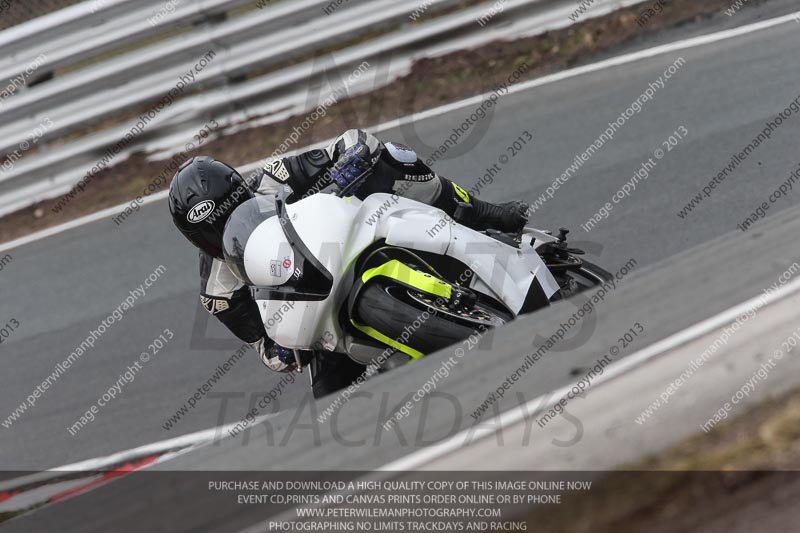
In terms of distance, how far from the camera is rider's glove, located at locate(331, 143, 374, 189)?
370cm

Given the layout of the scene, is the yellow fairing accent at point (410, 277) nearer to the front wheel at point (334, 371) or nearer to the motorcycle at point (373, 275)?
the motorcycle at point (373, 275)

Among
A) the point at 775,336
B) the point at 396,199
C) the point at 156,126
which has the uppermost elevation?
the point at 775,336

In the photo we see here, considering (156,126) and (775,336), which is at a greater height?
(775,336)

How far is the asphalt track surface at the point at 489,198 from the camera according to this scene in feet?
16.6

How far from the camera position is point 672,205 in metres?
5.15

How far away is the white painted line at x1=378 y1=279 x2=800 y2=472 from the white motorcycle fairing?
125 centimetres

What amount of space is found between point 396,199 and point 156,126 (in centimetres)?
423

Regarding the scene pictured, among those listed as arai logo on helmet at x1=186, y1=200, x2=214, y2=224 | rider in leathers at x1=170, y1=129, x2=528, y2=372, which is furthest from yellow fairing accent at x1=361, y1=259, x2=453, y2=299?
arai logo on helmet at x1=186, y1=200, x2=214, y2=224

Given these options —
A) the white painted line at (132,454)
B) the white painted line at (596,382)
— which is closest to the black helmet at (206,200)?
the white painted line at (132,454)

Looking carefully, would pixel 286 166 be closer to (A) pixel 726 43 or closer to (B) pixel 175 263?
(B) pixel 175 263

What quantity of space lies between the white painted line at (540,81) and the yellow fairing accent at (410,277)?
3728mm

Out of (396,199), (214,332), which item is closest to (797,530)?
(396,199)

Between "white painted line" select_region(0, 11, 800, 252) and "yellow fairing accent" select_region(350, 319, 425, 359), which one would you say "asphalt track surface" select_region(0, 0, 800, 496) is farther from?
"yellow fairing accent" select_region(350, 319, 425, 359)

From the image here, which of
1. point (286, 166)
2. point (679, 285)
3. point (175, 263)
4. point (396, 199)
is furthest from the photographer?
point (175, 263)
